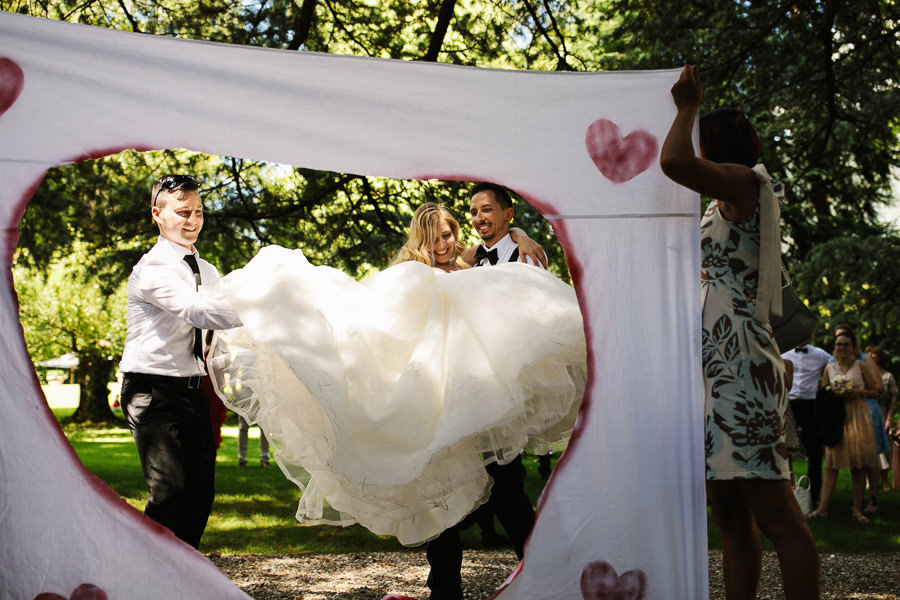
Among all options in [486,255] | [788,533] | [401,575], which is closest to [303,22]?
[486,255]

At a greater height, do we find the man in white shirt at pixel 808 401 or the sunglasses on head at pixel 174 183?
the sunglasses on head at pixel 174 183

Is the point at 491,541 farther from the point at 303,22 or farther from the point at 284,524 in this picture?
the point at 303,22

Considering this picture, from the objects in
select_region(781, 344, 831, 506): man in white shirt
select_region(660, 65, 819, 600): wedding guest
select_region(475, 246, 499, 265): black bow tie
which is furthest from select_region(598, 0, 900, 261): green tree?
select_region(660, 65, 819, 600): wedding guest

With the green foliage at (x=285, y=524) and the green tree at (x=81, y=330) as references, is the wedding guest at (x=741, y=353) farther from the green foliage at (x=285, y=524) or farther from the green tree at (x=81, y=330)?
the green tree at (x=81, y=330)

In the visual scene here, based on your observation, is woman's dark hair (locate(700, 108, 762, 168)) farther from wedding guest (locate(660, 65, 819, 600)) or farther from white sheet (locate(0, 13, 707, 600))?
white sheet (locate(0, 13, 707, 600))

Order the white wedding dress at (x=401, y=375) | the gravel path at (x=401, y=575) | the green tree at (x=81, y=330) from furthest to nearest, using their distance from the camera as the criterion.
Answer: the green tree at (x=81, y=330) → the gravel path at (x=401, y=575) → the white wedding dress at (x=401, y=375)

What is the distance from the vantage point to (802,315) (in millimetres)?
2912

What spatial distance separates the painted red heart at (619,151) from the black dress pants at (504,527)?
56.3 inches

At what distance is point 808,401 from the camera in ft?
25.6

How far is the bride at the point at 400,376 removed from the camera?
9.35 feet

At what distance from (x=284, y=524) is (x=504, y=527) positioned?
3.93 metres

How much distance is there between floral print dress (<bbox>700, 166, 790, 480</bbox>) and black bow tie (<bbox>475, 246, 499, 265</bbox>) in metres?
1.37

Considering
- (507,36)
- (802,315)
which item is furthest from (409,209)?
(802,315)

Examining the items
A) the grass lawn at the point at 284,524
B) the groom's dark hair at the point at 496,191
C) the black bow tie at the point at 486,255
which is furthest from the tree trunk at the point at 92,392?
the groom's dark hair at the point at 496,191
